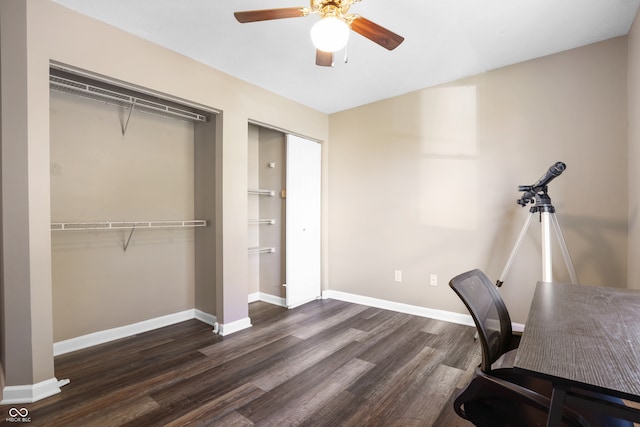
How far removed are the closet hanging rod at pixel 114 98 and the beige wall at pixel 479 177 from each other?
2.00m

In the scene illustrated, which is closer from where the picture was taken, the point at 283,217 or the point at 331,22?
the point at 331,22

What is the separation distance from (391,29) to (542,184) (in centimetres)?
165

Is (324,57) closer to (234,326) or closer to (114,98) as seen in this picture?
(114,98)

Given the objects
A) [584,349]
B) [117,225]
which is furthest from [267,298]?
[584,349]

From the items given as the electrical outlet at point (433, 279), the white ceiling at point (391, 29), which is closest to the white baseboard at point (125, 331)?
the electrical outlet at point (433, 279)

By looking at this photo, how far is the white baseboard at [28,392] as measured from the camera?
68.4 inches

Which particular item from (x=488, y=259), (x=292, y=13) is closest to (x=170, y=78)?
(x=292, y=13)

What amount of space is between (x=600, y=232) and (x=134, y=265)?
413cm

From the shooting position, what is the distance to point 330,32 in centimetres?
141

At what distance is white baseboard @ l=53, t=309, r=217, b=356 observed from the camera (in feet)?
7.81

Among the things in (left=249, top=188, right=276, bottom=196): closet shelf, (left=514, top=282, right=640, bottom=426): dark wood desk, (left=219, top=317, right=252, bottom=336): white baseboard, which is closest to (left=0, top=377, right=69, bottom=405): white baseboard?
(left=219, top=317, right=252, bottom=336): white baseboard

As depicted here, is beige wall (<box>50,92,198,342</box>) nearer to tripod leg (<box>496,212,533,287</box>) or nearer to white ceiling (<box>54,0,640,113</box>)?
white ceiling (<box>54,0,640,113</box>)

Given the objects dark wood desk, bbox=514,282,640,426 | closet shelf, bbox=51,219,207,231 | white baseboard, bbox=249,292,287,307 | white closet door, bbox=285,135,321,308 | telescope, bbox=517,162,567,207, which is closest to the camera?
dark wood desk, bbox=514,282,640,426

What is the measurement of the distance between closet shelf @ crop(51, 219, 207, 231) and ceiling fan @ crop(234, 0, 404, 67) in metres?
1.98
